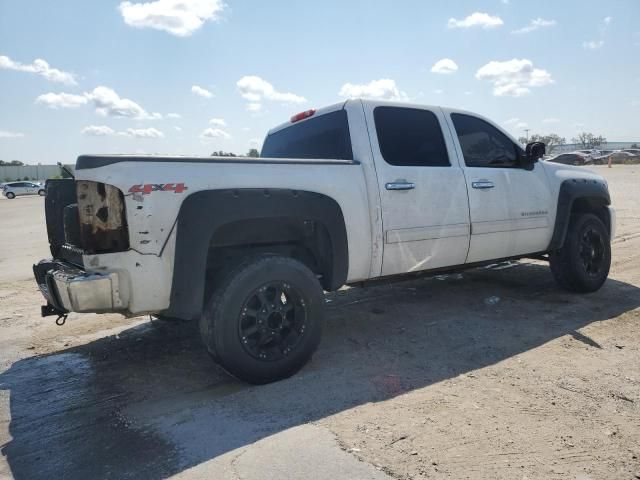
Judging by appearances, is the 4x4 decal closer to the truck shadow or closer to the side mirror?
the truck shadow

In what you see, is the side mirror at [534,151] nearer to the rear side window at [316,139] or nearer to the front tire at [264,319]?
the rear side window at [316,139]

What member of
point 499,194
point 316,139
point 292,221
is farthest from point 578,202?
point 292,221

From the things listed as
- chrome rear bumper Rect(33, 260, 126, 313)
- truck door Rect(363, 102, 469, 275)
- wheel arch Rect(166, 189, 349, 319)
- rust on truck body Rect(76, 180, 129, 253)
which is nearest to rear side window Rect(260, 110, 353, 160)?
truck door Rect(363, 102, 469, 275)

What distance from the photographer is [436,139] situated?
4.48m

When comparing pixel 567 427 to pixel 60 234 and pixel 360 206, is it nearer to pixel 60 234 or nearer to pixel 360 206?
pixel 360 206

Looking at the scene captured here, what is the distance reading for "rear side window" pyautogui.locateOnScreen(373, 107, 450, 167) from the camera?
4086 millimetres

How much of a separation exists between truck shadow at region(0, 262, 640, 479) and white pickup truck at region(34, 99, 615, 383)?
388mm

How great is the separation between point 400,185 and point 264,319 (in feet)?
5.18

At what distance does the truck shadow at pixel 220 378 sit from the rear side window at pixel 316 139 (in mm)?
1658

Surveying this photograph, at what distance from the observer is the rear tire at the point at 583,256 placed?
5398mm

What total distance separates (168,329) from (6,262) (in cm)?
547

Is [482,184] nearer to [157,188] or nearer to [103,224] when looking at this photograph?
[157,188]

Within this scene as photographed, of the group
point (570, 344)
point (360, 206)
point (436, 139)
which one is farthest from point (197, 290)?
point (570, 344)

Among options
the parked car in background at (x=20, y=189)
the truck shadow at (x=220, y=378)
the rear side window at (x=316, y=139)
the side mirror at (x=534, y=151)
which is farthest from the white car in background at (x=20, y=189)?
the side mirror at (x=534, y=151)
